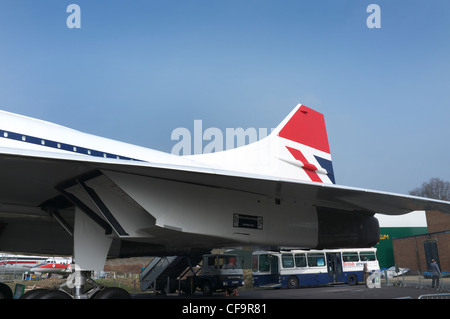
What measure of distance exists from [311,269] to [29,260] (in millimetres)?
26362

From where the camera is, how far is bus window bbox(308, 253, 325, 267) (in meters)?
19.7

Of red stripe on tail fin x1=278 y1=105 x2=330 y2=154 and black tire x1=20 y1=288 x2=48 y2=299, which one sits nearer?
black tire x1=20 y1=288 x2=48 y2=299

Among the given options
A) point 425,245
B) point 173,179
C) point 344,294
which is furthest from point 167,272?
point 425,245

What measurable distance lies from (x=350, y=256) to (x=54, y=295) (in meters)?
17.4

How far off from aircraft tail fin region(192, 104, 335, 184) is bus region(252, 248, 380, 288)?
384 inches

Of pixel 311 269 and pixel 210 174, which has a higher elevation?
pixel 210 174

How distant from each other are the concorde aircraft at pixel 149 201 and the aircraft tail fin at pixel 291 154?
32.3 inches

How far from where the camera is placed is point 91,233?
21.5 ft

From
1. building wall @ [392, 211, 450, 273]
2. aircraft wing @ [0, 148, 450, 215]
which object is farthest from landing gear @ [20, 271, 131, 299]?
building wall @ [392, 211, 450, 273]

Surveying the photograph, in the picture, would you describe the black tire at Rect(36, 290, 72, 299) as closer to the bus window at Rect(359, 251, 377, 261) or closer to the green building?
the bus window at Rect(359, 251, 377, 261)

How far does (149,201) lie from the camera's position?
6.07 m

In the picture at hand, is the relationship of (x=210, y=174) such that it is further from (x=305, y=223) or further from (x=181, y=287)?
(x=181, y=287)

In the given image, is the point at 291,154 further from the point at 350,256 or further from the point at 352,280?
the point at 352,280
